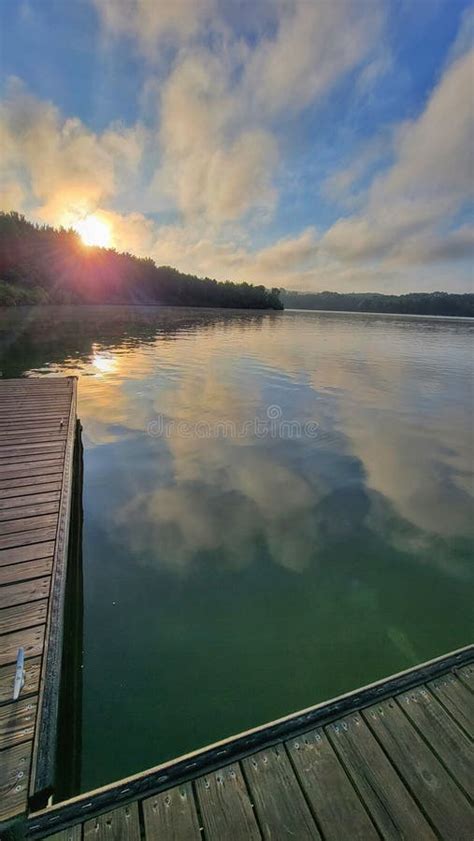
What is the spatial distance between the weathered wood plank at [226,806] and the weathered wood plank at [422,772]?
973 mm

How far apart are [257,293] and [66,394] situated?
121m

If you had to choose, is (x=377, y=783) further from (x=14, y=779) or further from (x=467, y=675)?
(x=14, y=779)

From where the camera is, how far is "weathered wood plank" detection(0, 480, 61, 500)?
17.4 feet

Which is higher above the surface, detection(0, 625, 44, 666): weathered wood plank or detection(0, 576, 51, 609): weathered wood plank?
detection(0, 625, 44, 666): weathered wood plank

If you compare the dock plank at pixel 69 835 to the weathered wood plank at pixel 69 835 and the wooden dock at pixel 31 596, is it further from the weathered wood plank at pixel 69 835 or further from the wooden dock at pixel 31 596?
the wooden dock at pixel 31 596

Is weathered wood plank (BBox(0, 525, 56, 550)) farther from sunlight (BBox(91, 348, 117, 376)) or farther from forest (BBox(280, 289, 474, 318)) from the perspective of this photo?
forest (BBox(280, 289, 474, 318))

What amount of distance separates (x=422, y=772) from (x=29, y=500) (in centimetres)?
526

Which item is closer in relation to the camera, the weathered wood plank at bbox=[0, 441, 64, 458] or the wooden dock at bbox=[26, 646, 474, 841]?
the wooden dock at bbox=[26, 646, 474, 841]

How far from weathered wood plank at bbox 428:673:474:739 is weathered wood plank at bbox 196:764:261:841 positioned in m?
1.61

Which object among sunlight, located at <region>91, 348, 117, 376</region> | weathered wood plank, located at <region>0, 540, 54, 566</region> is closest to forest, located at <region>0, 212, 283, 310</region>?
sunlight, located at <region>91, 348, 117, 376</region>

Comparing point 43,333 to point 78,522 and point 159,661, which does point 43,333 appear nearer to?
point 78,522

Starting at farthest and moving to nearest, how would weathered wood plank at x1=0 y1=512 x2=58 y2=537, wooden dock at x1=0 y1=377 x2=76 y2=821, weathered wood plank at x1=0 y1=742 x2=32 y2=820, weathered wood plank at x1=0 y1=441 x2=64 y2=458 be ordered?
1. weathered wood plank at x1=0 y1=441 x2=64 y2=458
2. weathered wood plank at x1=0 y1=512 x2=58 y2=537
3. wooden dock at x1=0 y1=377 x2=76 y2=821
4. weathered wood plank at x1=0 y1=742 x2=32 y2=820

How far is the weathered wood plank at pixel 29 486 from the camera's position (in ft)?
17.4

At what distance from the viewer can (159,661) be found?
3.59 m
